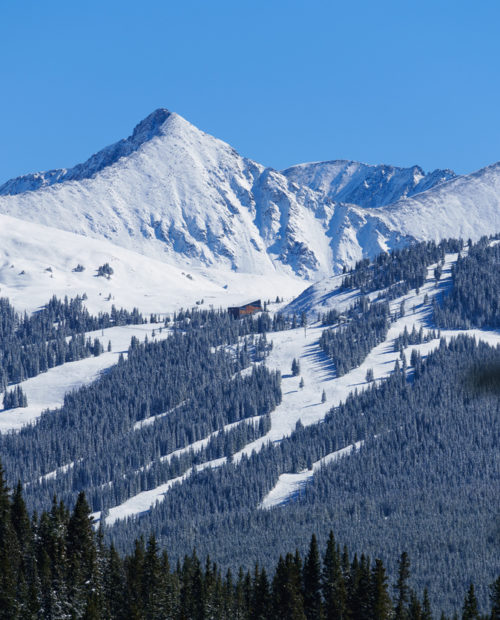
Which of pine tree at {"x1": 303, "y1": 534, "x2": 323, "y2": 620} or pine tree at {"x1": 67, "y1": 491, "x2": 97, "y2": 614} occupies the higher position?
pine tree at {"x1": 67, "y1": 491, "x2": 97, "y2": 614}

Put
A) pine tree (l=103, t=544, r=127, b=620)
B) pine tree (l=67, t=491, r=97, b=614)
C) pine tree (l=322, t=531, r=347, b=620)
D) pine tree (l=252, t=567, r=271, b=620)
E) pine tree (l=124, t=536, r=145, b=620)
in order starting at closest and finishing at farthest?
pine tree (l=67, t=491, r=97, b=614) < pine tree (l=124, t=536, r=145, b=620) < pine tree (l=322, t=531, r=347, b=620) < pine tree (l=252, t=567, r=271, b=620) < pine tree (l=103, t=544, r=127, b=620)

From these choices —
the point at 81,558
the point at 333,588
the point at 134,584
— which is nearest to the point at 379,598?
the point at 333,588

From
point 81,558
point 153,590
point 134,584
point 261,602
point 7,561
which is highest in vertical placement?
point 7,561

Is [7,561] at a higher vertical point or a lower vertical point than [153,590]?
higher

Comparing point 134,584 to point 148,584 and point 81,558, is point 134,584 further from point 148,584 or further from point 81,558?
point 81,558

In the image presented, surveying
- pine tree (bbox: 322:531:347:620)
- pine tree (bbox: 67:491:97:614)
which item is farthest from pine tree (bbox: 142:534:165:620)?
pine tree (bbox: 322:531:347:620)

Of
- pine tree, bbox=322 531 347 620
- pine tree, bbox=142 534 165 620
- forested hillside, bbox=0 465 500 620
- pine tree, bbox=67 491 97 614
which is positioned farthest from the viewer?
pine tree, bbox=142 534 165 620

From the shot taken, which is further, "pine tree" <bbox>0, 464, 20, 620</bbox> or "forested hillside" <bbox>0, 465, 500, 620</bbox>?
"forested hillside" <bbox>0, 465, 500, 620</bbox>

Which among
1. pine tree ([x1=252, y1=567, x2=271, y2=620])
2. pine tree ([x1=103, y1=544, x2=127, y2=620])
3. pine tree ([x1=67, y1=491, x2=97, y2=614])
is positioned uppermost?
pine tree ([x1=67, y1=491, x2=97, y2=614])

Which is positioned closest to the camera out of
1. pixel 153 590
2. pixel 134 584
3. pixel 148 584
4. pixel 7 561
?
pixel 7 561

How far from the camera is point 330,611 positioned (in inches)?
4422

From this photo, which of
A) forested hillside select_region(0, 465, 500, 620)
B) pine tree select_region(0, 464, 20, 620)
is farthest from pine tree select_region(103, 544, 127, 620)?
pine tree select_region(0, 464, 20, 620)

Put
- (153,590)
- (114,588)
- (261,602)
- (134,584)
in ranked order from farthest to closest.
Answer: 1. (114,588)
2. (134,584)
3. (153,590)
4. (261,602)

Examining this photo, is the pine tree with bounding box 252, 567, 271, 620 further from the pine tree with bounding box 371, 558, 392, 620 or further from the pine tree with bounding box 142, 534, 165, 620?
the pine tree with bounding box 371, 558, 392, 620
